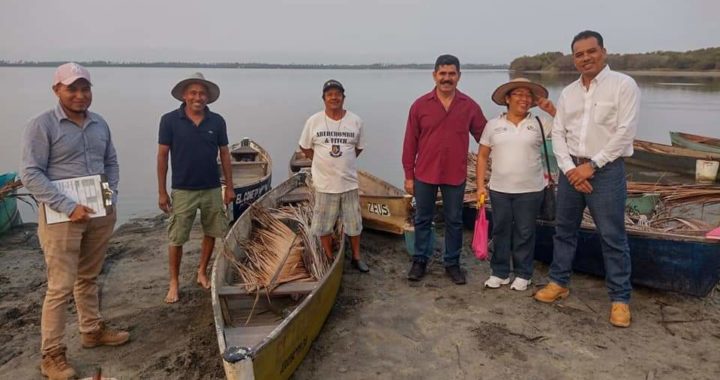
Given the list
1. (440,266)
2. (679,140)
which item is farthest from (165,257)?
(679,140)

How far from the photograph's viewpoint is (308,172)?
765 centimetres

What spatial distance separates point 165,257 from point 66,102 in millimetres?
3423

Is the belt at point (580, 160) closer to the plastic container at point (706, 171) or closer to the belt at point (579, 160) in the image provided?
the belt at point (579, 160)

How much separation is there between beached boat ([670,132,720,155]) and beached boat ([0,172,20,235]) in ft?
46.1

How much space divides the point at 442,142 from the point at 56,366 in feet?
11.2

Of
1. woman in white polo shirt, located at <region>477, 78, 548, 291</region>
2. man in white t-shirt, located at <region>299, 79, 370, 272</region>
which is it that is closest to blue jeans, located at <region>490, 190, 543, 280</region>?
woman in white polo shirt, located at <region>477, 78, 548, 291</region>

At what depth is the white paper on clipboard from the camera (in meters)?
3.25

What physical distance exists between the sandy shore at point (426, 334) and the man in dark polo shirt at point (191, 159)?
0.81m

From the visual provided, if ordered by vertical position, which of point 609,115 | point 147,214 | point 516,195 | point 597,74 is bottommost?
point 147,214

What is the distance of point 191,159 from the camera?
4480 millimetres

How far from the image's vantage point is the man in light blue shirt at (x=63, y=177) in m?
3.19

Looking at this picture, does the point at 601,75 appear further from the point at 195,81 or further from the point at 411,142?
the point at 195,81

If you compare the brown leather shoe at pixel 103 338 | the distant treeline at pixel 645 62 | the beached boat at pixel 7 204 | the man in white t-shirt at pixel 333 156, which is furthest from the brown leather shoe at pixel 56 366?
the distant treeline at pixel 645 62

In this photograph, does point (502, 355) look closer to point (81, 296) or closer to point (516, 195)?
point (516, 195)
